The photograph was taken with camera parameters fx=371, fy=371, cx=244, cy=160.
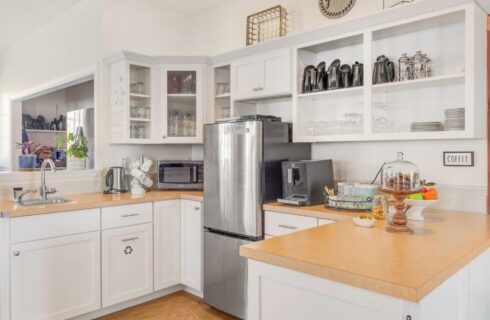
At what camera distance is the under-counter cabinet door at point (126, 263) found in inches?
113

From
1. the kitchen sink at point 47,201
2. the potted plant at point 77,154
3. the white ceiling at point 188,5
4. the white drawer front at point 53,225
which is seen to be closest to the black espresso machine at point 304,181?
the white drawer front at point 53,225

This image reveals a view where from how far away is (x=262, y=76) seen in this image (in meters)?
3.16

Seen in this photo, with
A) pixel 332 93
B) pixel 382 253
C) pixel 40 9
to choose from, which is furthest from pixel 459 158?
pixel 40 9

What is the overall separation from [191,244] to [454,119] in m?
2.24

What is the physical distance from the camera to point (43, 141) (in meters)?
6.33

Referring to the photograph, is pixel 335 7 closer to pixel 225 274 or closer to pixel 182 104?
pixel 182 104

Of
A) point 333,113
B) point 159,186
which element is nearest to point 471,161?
point 333,113

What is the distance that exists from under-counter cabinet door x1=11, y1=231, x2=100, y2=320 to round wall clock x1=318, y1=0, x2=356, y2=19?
A: 253cm

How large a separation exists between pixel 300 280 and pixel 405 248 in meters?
0.44

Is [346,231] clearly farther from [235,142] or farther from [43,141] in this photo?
[43,141]

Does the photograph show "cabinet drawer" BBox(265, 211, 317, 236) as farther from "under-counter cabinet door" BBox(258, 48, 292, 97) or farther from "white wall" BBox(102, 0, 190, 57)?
"white wall" BBox(102, 0, 190, 57)

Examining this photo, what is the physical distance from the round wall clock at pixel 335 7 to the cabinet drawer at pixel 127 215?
7.08 feet

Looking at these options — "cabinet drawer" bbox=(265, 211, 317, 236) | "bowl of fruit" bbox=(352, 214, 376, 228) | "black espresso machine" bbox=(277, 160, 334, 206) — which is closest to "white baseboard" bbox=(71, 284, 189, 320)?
"cabinet drawer" bbox=(265, 211, 317, 236)

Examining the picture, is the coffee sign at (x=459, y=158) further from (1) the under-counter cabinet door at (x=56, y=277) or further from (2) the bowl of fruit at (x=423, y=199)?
(1) the under-counter cabinet door at (x=56, y=277)
